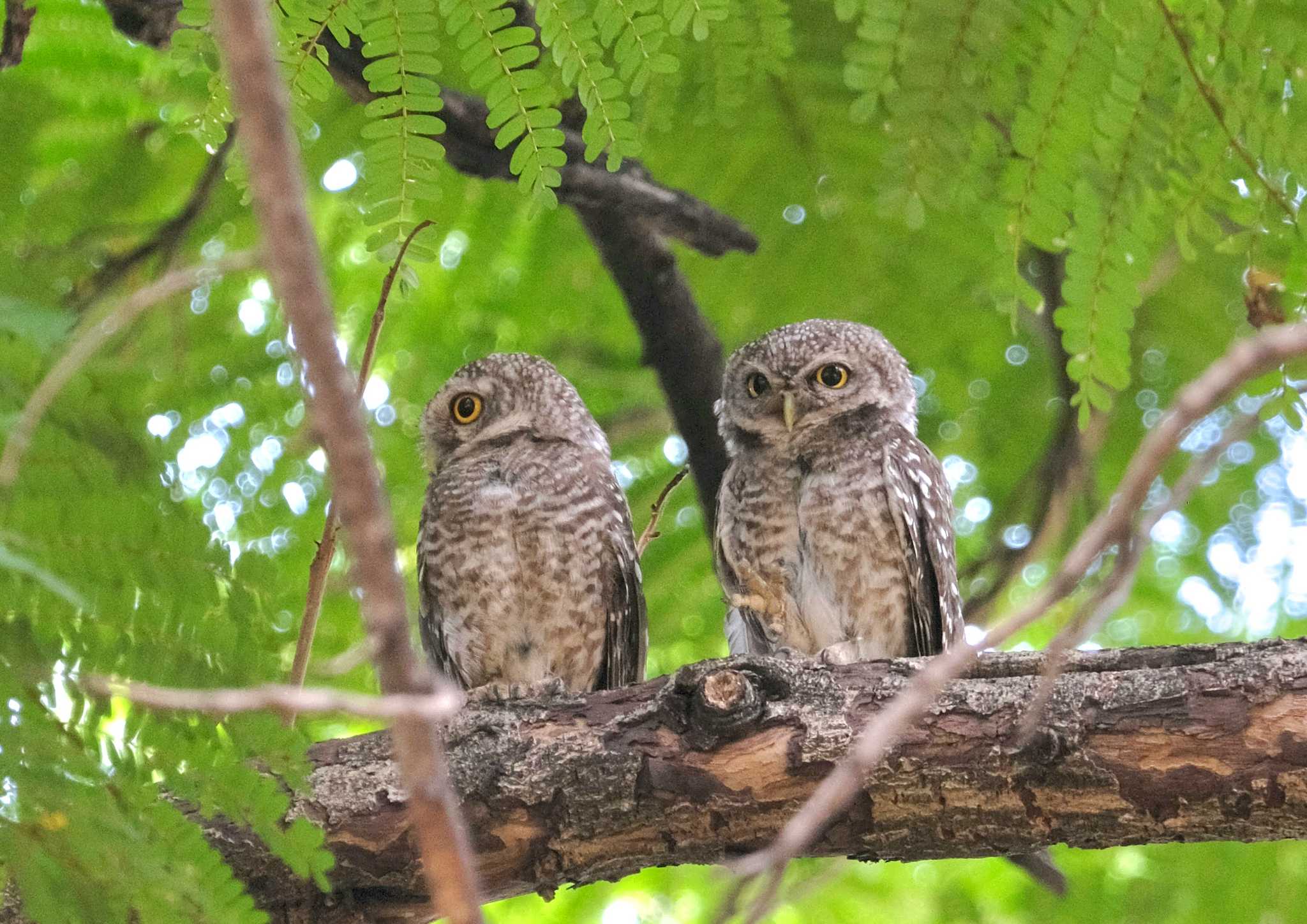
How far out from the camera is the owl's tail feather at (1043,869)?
400cm

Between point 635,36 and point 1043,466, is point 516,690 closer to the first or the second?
point 635,36

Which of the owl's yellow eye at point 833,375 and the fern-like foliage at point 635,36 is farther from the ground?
the fern-like foliage at point 635,36

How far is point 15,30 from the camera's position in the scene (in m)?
3.31

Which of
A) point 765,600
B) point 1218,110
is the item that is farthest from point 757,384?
point 1218,110

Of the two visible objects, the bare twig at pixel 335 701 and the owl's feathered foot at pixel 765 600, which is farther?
the owl's feathered foot at pixel 765 600

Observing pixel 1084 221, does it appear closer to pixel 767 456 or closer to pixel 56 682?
pixel 767 456

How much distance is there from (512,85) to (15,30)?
4.12ft

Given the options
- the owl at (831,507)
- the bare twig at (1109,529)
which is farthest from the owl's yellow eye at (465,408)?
the bare twig at (1109,529)

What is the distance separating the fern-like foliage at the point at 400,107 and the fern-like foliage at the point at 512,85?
70 mm

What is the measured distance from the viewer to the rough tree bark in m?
2.75

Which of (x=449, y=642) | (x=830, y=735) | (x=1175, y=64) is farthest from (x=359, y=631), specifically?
(x=1175, y=64)

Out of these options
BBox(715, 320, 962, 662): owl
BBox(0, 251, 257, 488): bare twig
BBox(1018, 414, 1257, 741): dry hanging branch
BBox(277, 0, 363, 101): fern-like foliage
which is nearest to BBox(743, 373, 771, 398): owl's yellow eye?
BBox(715, 320, 962, 662): owl

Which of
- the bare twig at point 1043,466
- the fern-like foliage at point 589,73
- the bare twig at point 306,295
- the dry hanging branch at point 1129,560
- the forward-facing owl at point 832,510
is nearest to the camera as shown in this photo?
the bare twig at point 306,295

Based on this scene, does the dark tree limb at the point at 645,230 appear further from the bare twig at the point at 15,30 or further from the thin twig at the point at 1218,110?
the thin twig at the point at 1218,110
